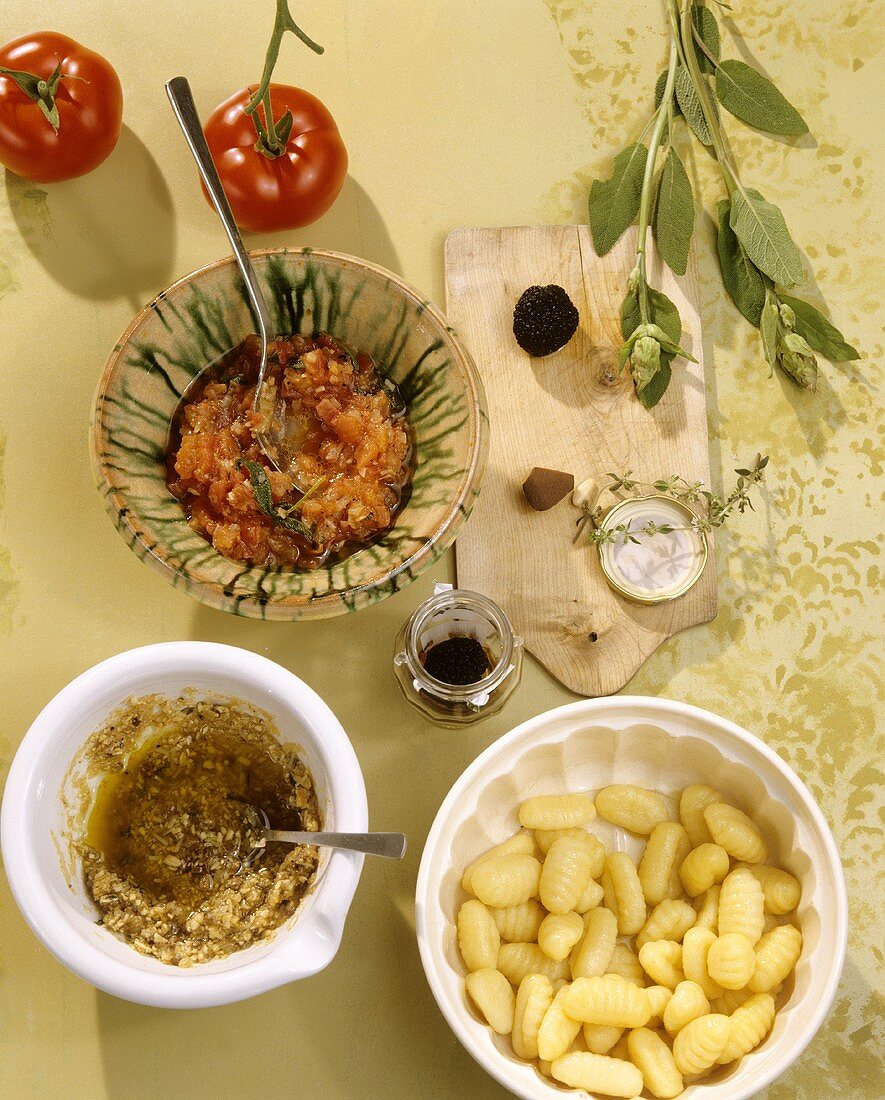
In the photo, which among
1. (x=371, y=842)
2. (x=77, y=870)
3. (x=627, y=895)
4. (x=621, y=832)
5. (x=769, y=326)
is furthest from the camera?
(x=769, y=326)

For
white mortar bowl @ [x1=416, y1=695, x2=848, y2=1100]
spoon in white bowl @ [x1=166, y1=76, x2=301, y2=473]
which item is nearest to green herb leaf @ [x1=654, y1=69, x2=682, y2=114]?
spoon in white bowl @ [x1=166, y1=76, x2=301, y2=473]

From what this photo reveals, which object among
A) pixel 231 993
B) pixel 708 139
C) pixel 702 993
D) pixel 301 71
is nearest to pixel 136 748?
pixel 231 993

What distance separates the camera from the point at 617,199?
1.57m

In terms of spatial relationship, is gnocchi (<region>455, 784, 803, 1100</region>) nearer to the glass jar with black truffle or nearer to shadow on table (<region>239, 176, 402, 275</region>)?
the glass jar with black truffle

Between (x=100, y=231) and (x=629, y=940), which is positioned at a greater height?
(x=100, y=231)

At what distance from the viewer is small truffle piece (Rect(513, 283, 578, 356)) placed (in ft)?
4.85

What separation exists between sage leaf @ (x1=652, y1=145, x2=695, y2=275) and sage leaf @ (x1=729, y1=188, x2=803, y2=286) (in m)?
0.08

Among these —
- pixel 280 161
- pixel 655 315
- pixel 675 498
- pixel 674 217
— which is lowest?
pixel 675 498

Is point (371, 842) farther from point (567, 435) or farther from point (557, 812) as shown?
point (567, 435)

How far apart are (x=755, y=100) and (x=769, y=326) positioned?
1.22ft

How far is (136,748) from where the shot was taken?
1.34m

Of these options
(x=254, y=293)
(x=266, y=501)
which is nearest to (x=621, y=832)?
(x=266, y=501)

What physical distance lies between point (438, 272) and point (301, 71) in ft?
1.25

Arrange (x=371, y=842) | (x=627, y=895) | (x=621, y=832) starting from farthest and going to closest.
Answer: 1. (x=621, y=832)
2. (x=627, y=895)
3. (x=371, y=842)
